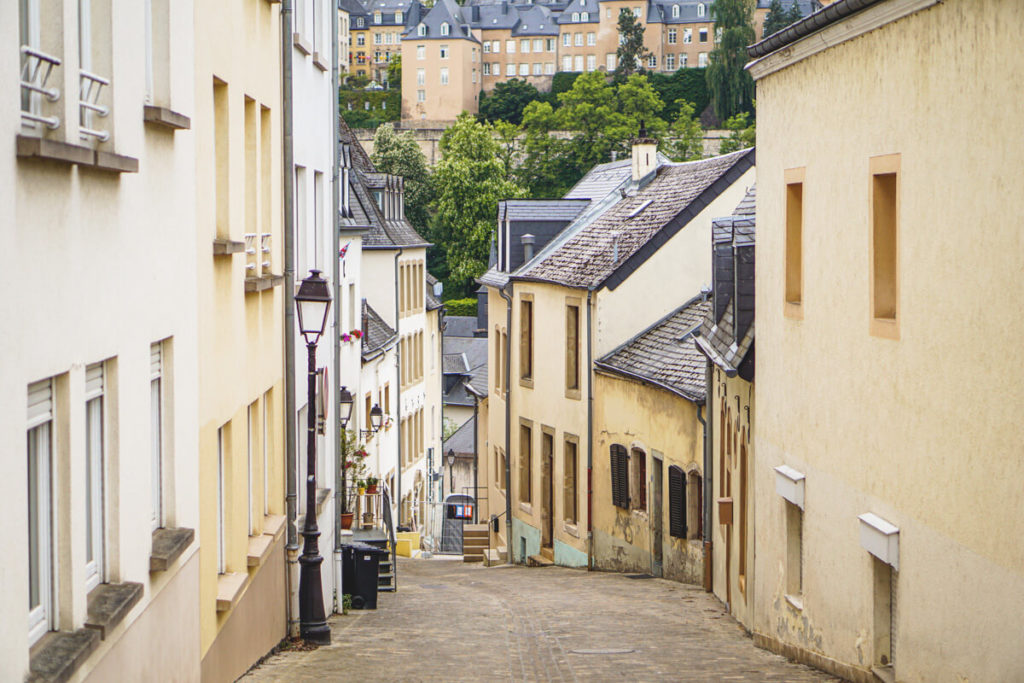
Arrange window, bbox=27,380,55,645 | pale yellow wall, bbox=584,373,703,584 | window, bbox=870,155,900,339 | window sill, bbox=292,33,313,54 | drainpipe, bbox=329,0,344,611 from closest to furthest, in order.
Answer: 1. window, bbox=27,380,55,645
2. window, bbox=870,155,900,339
3. window sill, bbox=292,33,313,54
4. drainpipe, bbox=329,0,344,611
5. pale yellow wall, bbox=584,373,703,584

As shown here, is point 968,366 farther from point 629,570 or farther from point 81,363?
point 629,570

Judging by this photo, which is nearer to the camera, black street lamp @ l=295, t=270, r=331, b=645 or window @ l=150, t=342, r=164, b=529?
window @ l=150, t=342, r=164, b=529

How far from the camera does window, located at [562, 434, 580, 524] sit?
23891 millimetres

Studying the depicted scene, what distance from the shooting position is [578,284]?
22828mm

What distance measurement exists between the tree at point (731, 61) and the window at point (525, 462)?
296 feet

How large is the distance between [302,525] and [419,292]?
27.7m

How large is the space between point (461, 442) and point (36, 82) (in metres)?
48.4

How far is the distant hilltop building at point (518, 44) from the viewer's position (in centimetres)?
13700

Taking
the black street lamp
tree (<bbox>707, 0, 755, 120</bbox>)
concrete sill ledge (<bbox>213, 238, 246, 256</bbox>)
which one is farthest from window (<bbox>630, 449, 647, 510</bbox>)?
tree (<bbox>707, 0, 755, 120</bbox>)

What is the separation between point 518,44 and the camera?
143m

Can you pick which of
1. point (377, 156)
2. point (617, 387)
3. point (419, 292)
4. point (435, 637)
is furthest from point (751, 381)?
point (377, 156)

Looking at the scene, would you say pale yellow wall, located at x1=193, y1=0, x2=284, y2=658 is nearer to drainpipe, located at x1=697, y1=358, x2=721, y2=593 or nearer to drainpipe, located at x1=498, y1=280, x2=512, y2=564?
drainpipe, located at x1=697, y1=358, x2=721, y2=593

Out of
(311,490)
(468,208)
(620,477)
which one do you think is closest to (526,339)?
(620,477)

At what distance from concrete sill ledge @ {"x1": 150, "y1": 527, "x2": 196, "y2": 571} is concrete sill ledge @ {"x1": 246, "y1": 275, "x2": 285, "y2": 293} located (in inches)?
111
